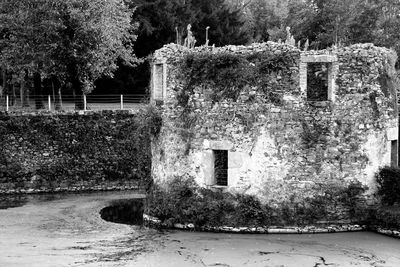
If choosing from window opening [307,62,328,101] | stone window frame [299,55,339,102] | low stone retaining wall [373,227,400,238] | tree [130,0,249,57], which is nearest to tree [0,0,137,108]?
tree [130,0,249,57]

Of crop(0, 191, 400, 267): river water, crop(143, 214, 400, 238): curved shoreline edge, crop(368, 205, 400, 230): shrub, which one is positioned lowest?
crop(0, 191, 400, 267): river water

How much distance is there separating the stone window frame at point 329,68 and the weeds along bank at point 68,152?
13363 millimetres

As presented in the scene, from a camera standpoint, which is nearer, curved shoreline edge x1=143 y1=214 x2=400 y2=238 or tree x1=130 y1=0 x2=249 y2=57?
curved shoreline edge x1=143 y1=214 x2=400 y2=238

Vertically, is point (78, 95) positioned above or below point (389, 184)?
above

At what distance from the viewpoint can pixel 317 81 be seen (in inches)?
987

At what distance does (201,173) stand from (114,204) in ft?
27.0

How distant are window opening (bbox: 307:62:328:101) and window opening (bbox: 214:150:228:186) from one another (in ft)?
12.3

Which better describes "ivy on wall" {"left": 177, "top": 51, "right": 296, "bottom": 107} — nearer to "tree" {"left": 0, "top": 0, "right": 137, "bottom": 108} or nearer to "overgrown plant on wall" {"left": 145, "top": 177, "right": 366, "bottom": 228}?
"overgrown plant on wall" {"left": 145, "top": 177, "right": 366, "bottom": 228}

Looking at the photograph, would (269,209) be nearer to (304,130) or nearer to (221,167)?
(221,167)

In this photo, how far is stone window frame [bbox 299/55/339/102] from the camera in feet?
72.6

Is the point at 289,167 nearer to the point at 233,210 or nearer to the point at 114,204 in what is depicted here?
the point at 233,210

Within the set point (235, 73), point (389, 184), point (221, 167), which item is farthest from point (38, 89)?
point (389, 184)

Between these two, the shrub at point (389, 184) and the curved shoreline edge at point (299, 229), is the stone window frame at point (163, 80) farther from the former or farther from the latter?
the shrub at point (389, 184)

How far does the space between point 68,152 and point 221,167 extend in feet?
44.7
